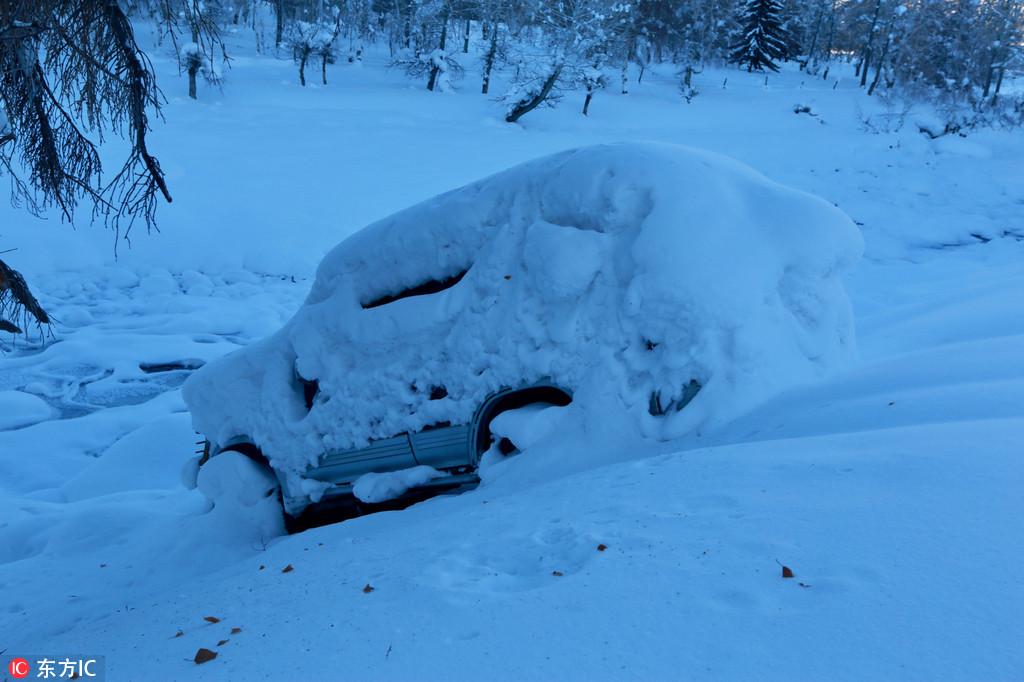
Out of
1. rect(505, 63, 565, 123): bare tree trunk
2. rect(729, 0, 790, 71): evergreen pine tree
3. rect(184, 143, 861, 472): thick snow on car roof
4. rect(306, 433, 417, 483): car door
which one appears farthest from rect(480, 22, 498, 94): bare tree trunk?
rect(306, 433, 417, 483): car door

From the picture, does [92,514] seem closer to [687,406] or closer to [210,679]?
[210,679]

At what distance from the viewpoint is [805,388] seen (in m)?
3.73

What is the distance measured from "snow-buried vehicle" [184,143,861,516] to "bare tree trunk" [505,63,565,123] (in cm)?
2209

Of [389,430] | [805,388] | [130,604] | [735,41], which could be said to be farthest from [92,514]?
[735,41]

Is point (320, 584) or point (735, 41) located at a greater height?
point (735, 41)

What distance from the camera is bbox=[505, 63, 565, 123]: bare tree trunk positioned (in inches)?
981

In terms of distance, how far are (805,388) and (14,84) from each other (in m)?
4.74

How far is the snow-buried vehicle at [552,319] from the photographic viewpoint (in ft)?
11.6

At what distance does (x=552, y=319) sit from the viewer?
3742 millimetres

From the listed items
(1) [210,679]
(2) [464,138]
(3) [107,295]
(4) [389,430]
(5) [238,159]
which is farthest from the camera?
(2) [464,138]

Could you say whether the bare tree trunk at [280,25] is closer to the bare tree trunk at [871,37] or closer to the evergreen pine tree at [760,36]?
the evergreen pine tree at [760,36]

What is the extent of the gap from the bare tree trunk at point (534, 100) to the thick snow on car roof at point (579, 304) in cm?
2209

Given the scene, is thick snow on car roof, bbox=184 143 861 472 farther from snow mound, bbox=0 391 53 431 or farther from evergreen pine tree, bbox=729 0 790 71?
Answer: evergreen pine tree, bbox=729 0 790 71

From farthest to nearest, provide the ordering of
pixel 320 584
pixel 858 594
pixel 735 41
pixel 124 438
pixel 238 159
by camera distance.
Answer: pixel 735 41, pixel 238 159, pixel 124 438, pixel 320 584, pixel 858 594
